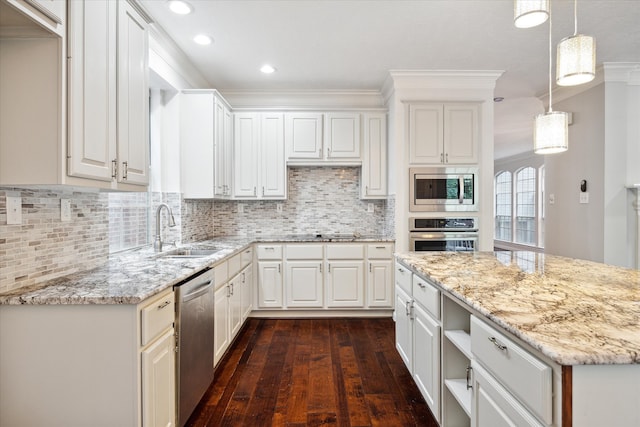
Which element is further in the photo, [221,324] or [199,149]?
[199,149]

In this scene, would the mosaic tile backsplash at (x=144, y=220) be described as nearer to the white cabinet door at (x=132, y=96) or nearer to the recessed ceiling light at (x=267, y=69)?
the white cabinet door at (x=132, y=96)

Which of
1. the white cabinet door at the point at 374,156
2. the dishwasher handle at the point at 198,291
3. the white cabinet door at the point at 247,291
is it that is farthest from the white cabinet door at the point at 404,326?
the white cabinet door at the point at 374,156

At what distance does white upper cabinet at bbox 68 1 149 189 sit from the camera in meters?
1.50

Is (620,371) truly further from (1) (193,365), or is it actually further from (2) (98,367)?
(1) (193,365)

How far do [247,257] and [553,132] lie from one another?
2808 millimetres

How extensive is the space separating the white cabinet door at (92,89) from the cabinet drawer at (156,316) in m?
0.64

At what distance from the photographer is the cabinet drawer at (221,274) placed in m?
2.58

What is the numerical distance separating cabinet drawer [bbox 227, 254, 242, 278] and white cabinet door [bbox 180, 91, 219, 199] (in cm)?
72

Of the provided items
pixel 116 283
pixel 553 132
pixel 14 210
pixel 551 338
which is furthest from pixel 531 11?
pixel 14 210

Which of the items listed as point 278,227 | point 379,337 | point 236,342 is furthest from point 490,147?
point 236,342

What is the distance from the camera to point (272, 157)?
4.18 metres

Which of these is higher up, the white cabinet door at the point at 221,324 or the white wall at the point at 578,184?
the white wall at the point at 578,184

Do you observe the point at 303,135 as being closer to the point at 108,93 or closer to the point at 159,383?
the point at 108,93

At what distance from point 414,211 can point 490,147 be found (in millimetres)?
1068
